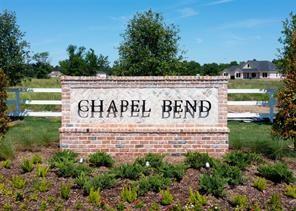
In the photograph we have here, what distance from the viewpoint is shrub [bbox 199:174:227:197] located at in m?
6.81

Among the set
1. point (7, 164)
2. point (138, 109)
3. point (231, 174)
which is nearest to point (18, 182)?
point (7, 164)

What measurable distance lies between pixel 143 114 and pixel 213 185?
9.76 feet

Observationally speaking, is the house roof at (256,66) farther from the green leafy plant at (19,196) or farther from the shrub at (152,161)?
the green leafy plant at (19,196)

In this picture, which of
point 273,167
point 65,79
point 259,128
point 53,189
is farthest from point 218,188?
point 259,128

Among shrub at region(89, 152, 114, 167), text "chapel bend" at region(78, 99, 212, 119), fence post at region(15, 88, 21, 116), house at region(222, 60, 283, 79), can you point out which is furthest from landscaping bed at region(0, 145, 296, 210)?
house at region(222, 60, 283, 79)

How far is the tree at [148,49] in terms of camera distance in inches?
712

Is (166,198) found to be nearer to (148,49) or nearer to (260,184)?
(260,184)

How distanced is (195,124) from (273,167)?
86.7 inches

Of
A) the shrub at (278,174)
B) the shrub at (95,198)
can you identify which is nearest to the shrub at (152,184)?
the shrub at (95,198)

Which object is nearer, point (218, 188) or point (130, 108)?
point (218, 188)

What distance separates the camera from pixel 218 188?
22.3 ft

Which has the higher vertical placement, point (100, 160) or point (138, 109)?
point (138, 109)

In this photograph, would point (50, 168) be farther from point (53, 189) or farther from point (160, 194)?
point (160, 194)

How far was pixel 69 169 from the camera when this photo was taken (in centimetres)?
760
